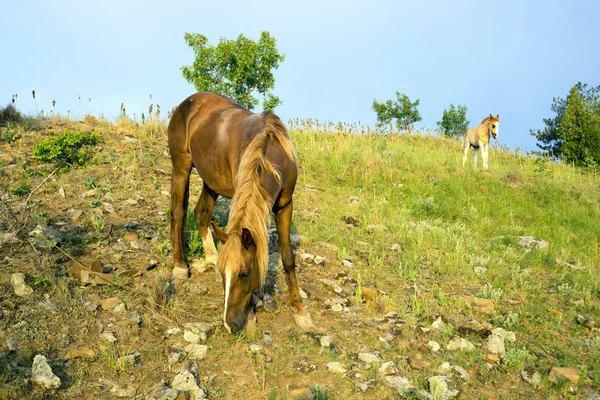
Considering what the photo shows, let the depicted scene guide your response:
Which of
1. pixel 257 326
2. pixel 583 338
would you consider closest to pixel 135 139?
pixel 257 326

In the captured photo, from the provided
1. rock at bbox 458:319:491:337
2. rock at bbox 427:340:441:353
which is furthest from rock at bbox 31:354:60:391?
rock at bbox 458:319:491:337

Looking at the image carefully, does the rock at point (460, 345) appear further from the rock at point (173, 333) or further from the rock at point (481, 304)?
the rock at point (173, 333)

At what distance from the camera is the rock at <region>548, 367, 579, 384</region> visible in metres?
4.46

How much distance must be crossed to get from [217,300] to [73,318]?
1512 mm

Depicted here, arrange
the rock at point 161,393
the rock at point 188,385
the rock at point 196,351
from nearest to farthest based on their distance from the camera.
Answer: the rock at point 161,393 < the rock at point 188,385 < the rock at point 196,351

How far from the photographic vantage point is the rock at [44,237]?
18.2 feet

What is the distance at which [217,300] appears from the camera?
5.25 meters

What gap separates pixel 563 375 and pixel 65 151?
9.16 metres

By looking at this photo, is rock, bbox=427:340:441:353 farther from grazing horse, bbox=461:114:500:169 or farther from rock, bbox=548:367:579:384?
grazing horse, bbox=461:114:500:169

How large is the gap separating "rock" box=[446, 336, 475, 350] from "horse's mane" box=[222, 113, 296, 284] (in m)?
2.32

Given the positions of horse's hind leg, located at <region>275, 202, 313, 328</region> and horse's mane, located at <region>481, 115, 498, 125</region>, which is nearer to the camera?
horse's hind leg, located at <region>275, 202, 313, 328</region>

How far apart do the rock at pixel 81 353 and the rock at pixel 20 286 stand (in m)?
1.13

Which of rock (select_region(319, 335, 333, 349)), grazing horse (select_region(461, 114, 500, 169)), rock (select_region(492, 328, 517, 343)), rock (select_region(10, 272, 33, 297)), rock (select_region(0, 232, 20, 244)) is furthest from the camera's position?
grazing horse (select_region(461, 114, 500, 169))

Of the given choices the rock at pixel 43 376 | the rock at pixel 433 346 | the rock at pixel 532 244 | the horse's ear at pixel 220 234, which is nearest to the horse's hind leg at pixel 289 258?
the horse's ear at pixel 220 234
